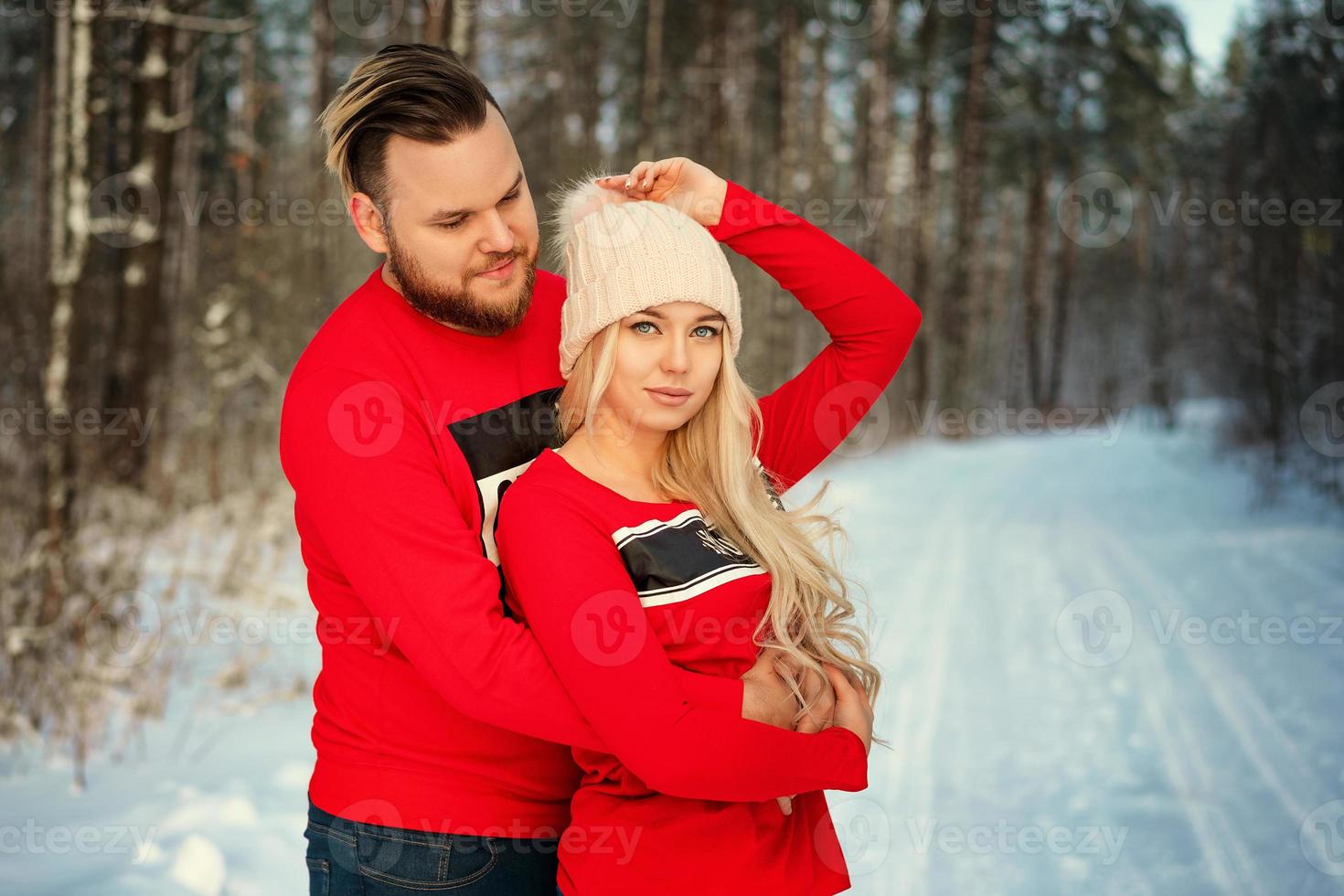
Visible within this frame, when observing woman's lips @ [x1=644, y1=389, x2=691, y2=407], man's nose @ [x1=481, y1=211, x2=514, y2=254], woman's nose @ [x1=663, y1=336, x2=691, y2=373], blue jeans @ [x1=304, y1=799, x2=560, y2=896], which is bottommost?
blue jeans @ [x1=304, y1=799, x2=560, y2=896]

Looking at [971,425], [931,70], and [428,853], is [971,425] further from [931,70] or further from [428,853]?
[428,853]

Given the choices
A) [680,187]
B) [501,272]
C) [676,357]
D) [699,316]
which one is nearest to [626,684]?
[676,357]

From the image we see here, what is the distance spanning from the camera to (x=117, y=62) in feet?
27.5

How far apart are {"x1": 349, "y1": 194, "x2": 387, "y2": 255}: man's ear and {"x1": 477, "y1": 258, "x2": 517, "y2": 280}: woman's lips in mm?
236

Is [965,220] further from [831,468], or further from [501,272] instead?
[501,272]

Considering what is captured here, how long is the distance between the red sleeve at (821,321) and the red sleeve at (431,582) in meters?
0.90

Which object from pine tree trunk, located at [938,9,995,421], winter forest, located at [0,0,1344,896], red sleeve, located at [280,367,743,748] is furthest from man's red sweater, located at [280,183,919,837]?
pine tree trunk, located at [938,9,995,421]

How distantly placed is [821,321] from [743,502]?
552 mm

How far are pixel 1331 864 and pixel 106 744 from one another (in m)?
5.08

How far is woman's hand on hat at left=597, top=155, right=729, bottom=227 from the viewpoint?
255 centimetres

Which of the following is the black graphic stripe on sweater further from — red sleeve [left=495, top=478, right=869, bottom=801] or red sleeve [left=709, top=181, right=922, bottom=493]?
red sleeve [left=709, top=181, right=922, bottom=493]

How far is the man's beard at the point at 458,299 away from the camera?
230 cm

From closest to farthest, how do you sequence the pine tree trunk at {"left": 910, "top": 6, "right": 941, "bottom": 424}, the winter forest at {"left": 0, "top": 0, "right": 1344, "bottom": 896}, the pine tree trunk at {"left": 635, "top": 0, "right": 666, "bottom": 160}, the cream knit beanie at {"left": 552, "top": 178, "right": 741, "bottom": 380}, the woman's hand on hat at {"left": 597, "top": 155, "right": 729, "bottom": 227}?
1. the cream knit beanie at {"left": 552, "top": 178, "right": 741, "bottom": 380}
2. the woman's hand on hat at {"left": 597, "top": 155, "right": 729, "bottom": 227}
3. the winter forest at {"left": 0, "top": 0, "right": 1344, "bottom": 896}
4. the pine tree trunk at {"left": 635, "top": 0, "right": 666, "bottom": 160}
5. the pine tree trunk at {"left": 910, "top": 6, "right": 941, "bottom": 424}

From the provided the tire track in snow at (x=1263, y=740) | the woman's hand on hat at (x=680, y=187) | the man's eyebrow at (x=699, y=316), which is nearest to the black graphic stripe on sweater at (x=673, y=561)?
the man's eyebrow at (x=699, y=316)
